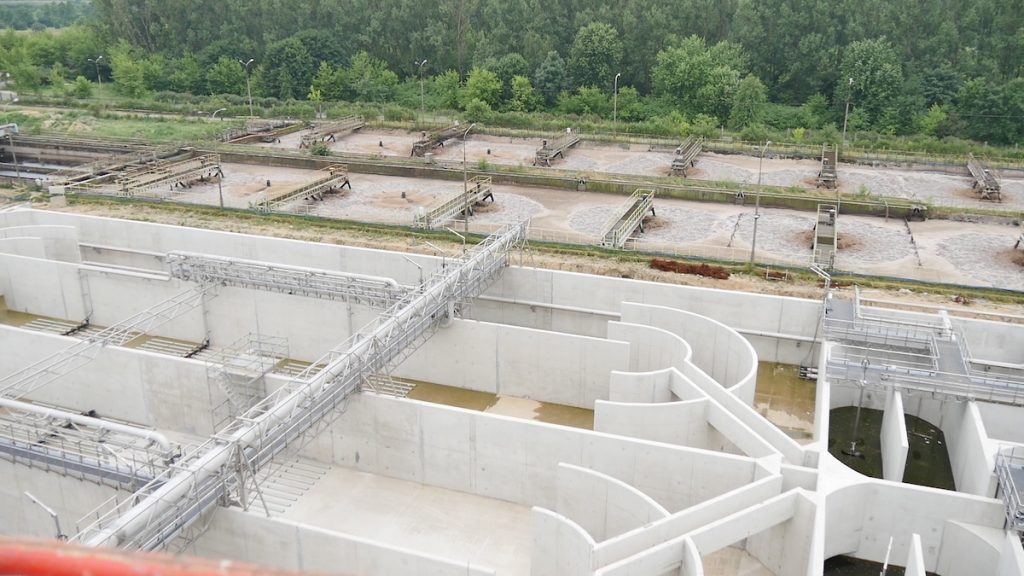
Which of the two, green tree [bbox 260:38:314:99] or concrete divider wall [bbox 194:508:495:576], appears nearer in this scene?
concrete divider wall [bbox 194:508:495:576]

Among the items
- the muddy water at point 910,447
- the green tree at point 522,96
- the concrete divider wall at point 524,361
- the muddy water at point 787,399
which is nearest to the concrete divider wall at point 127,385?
the concrete divider wall at point 524,361

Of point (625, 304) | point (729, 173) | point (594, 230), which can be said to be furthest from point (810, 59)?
point (625, 304)

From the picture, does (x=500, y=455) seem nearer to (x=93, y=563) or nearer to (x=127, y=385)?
(x=127, y=385)

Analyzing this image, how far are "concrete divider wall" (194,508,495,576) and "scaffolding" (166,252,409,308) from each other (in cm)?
1164

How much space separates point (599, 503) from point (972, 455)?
1083cm

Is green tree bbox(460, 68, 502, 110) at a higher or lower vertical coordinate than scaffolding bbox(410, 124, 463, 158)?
higher

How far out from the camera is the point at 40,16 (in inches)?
6860

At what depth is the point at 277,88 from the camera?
84875mm

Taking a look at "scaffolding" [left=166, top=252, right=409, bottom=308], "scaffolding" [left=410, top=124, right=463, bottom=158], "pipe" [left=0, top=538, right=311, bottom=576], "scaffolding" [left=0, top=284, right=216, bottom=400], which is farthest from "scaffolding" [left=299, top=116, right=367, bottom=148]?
"pipe" [left=0, top=538, right=311, bottom=576]

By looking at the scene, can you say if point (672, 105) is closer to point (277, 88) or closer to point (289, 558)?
point (277, 88)

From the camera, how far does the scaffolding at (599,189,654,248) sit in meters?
39.0

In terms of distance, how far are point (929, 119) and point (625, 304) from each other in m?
43.6

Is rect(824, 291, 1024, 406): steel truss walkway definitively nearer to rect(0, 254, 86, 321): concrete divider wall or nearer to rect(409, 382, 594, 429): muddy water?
rect(409, 382, 594, 429): muddy water

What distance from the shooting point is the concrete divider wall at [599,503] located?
868 inches
